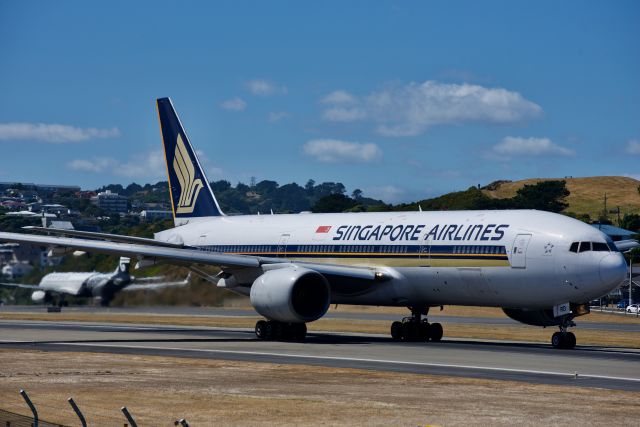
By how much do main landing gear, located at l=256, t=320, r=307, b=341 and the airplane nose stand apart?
11.0m

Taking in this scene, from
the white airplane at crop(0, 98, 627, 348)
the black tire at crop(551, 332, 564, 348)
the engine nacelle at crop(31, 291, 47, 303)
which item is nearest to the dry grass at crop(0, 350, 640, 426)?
the white airplane at crop(0, 98, 627, 348)

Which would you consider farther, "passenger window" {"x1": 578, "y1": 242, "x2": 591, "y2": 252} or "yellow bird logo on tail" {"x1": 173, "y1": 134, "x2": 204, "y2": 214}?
"yellow bird logo on tail" {"x1": 173, "y1": 134, "x2": 204, "y2": 214}

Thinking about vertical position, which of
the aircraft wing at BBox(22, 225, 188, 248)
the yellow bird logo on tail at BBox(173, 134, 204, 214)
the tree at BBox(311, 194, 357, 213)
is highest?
the tree at BBox(311, 194, 357, 213)

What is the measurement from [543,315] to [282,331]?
30.8ft

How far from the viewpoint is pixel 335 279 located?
39.5 meters

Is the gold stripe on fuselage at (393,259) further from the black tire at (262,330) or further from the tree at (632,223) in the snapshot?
the tree at (632,223)

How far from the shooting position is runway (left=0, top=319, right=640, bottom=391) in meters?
27.2

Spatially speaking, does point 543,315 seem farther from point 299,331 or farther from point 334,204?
point 334,204

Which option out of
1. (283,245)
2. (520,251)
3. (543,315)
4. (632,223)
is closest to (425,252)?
(520,251)

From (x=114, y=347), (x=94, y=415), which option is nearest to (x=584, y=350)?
(x=114, y=347)

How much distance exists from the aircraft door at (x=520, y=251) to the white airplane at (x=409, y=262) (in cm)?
3

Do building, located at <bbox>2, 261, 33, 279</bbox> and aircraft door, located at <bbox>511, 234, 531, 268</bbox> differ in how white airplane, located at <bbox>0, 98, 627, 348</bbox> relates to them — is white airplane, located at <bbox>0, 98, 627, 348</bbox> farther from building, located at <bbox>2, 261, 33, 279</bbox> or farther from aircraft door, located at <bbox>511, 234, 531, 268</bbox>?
building, located at <bbox>2, 261, 33, 279</bbox>

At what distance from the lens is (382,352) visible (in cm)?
3359

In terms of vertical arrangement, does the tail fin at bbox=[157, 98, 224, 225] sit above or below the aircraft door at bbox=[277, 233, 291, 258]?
above
